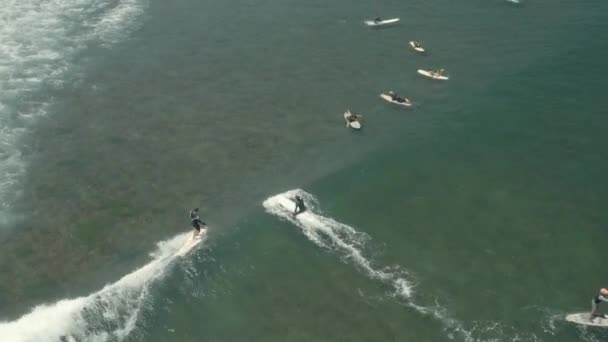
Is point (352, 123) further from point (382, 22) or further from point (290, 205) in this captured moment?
point (382, 22)

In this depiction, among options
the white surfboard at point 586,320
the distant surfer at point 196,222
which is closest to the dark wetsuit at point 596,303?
the white surfboard at point 586,320

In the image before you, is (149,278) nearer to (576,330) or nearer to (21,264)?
(21,264)

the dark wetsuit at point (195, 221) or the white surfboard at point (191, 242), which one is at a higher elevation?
the dark wetsuit at point (195, 221)

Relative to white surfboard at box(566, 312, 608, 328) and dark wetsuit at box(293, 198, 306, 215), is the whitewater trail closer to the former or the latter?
dark wetsuit at box(293, 198, 306, 215)

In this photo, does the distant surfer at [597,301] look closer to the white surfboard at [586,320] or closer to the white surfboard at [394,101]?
the white surfboard at [586,320]

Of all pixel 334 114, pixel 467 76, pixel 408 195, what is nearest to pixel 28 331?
pixel 408 195
